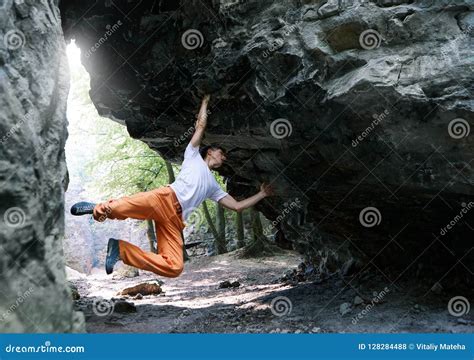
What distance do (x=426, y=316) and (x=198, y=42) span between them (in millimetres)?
5964

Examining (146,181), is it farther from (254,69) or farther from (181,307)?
(254,69)

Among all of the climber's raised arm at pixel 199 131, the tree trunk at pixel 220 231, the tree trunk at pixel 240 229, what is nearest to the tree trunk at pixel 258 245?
the tree trunk at pixel 240 229

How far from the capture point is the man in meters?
5.79

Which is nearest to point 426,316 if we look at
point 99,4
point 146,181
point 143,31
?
point 143,31

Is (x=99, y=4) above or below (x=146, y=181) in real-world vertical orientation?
above

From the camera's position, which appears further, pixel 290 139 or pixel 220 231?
pixel 220 231


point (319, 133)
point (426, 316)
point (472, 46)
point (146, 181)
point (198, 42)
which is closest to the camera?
point (472, 46)

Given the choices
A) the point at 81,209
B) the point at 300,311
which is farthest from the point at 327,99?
the point at 81,209

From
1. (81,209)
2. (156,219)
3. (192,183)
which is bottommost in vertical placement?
(156,219)

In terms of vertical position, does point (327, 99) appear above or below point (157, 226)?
above

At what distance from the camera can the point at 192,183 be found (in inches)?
249

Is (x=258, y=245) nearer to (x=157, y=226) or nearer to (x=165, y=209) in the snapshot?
(x=157, y=226)

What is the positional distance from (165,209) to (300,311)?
3183 millimetres

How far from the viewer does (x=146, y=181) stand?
64.9ft
